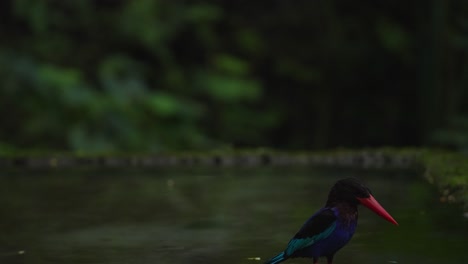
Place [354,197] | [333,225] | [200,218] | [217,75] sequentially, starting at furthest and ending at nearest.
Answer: [217,75] → [200,218] → [354,197] → [333,225]

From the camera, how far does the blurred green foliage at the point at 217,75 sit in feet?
79.7

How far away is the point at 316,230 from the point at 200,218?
449 cm

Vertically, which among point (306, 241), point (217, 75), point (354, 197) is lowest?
point (306, 241)

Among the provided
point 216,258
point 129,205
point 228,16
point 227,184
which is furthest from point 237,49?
point 216,258

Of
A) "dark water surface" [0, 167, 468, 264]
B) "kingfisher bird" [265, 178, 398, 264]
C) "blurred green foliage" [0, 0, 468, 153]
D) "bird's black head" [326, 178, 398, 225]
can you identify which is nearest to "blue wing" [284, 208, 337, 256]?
"kingfisher bird" [265, 178, 398, 264]

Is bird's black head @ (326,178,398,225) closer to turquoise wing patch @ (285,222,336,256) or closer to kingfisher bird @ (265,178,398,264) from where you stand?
kingfisher bird @ (265,178,398,264)

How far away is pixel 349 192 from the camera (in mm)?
7477

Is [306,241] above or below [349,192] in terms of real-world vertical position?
below

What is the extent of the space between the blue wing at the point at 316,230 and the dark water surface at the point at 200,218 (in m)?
1.20

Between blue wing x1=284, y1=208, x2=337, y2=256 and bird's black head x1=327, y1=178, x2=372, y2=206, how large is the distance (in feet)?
0.42

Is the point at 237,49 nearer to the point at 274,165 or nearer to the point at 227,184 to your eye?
the point at 274,165

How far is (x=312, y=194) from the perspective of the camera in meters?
13.8

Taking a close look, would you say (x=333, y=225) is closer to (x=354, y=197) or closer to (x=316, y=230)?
(x=316, y=230)

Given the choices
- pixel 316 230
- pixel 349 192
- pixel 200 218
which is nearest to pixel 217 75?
pixel 200 218
